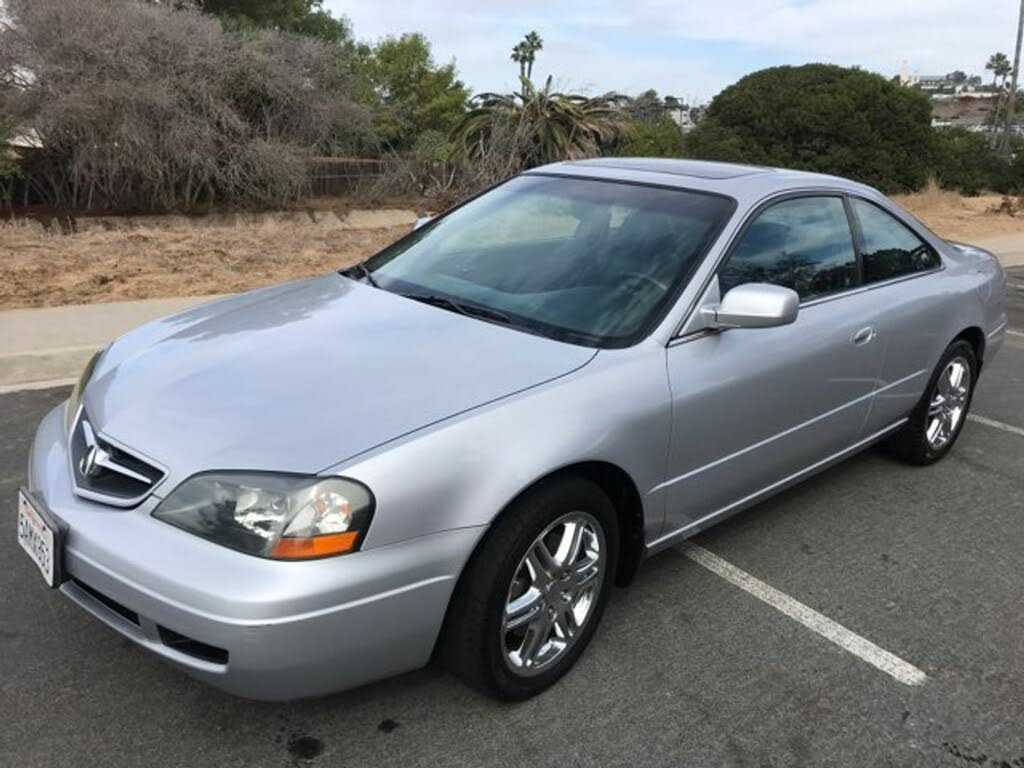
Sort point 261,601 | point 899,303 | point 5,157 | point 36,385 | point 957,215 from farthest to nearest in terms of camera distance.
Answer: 1. point 957,215
2. point 5,157
3. point 36,385
4. point 899,303
5. point 261,601

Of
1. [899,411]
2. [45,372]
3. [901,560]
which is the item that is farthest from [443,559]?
[45,372]

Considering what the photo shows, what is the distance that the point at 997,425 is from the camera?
18.0 feet

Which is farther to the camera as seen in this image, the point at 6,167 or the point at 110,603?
the point at 6,167

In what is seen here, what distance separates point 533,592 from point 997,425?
409 cm

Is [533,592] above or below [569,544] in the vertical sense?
below

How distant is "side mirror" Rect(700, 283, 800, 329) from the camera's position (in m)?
2.91

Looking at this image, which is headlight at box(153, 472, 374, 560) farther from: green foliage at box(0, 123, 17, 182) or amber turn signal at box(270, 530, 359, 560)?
green foliage at box(0, 123, 17, 182)

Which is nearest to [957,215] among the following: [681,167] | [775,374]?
[681,167]

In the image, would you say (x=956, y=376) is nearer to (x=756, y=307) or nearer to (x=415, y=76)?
(x=756, y=307)

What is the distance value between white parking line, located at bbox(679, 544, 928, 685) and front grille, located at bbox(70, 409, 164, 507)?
214 cm

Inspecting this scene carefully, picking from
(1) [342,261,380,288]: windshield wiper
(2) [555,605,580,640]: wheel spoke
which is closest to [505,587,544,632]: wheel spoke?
(2) [555,605,580,640]: wheel spoke

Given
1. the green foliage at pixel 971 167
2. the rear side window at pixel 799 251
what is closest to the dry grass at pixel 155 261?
the rear side window at pixel 799 251

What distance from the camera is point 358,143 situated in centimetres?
1986

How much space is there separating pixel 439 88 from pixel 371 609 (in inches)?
1994
